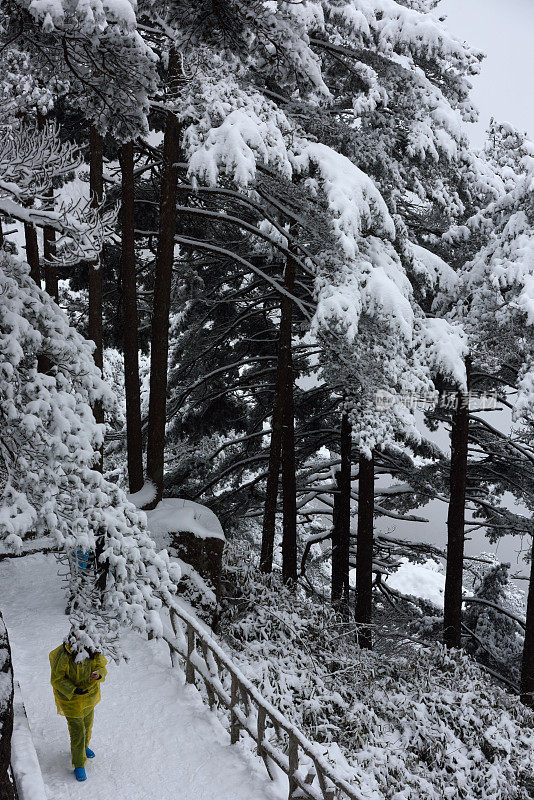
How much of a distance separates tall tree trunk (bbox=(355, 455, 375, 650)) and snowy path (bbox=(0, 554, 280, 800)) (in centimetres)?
592

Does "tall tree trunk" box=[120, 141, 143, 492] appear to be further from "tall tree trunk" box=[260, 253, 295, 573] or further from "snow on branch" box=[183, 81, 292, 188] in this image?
"snow on branch" box=[183, 81, 292, 188]

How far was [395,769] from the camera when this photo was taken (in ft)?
28.1

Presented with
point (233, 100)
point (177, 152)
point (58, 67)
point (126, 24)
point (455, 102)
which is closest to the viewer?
point (126, 24)

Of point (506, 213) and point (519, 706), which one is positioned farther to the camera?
point (506, 213)

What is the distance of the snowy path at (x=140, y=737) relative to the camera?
20.9 ft

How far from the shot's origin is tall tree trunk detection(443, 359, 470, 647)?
1462cm

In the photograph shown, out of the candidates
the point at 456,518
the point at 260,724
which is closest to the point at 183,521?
the point at 260,724

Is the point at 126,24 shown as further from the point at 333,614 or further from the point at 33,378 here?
the point at 333,614

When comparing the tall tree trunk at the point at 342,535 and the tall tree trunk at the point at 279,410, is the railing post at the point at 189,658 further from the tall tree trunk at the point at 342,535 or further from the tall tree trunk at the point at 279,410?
the tall tree trunk at the point at 342,535

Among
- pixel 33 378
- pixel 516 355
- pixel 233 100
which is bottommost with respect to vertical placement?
pixel 33 378

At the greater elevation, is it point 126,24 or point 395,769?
point 126,24

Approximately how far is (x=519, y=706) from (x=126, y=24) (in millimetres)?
12001

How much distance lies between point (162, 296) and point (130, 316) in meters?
0.95

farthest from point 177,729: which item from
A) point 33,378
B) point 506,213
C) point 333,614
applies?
point 506,213
